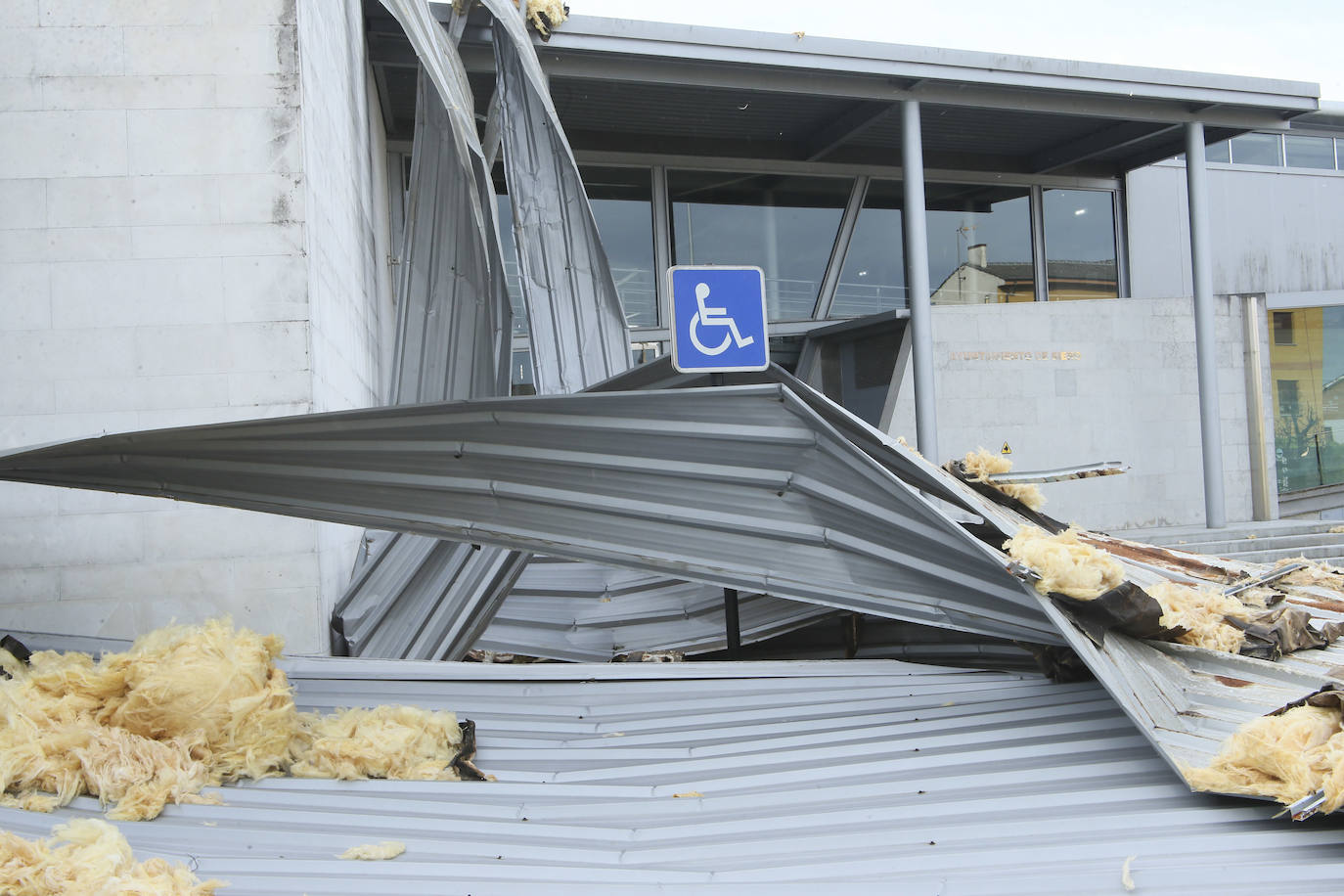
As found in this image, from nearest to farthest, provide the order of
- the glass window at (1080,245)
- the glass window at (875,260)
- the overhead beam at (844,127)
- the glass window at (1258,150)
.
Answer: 1. the overhead beam at (844,127)
2. the glass window at (875,260)
3. the glass window at (1080,245)
4. the glass window at (1258,150)

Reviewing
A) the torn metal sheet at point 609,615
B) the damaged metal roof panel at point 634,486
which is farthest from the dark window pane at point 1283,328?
the damaged metal roof panel at point 634,486

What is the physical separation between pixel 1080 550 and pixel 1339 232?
49.0 ft

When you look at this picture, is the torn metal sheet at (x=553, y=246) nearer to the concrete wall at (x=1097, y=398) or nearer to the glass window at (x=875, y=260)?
the concrete wall at (x=1097, y=398)

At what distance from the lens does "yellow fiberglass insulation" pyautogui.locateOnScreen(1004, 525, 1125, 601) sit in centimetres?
324

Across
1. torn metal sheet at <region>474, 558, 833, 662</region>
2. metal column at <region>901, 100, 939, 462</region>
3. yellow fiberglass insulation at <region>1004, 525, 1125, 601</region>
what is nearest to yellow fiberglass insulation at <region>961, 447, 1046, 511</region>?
torn metal sheet at <region>474, 558, 833, 662</region>

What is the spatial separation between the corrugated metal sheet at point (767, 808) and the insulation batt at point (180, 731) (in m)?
0.08

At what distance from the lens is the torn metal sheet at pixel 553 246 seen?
6.35 m

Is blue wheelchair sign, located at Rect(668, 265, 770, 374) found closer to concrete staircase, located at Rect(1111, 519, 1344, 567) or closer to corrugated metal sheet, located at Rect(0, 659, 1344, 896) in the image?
corrugated metal sheet, located at Rect(0, 659, 1344, 896)

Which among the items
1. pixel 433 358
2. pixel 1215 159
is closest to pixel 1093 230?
pixel 1215 159

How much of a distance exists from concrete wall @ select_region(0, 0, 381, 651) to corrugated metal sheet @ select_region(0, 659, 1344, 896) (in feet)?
4.97

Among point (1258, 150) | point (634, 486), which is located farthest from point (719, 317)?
point (1258, 150)

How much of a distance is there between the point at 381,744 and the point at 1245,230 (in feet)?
50.8

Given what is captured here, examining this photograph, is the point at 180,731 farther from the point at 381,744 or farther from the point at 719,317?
the point at 719,317

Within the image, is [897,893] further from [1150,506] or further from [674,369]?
[1150,506]
